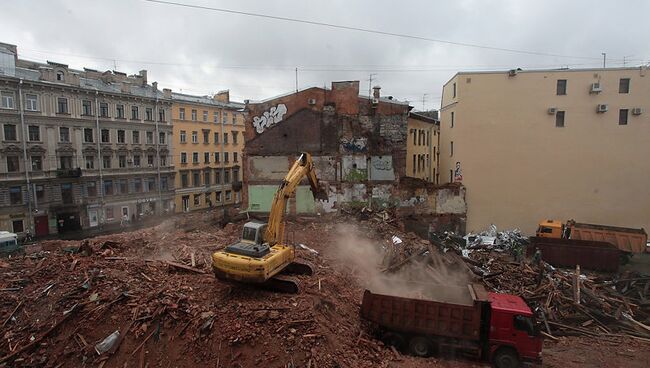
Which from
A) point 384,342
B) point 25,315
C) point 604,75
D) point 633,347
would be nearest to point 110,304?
point 25,315

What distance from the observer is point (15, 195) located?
30.6 metres

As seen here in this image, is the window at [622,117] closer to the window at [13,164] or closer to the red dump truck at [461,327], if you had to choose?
the red dump truck at [461,327]

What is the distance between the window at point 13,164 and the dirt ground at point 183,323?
22045 millimetres

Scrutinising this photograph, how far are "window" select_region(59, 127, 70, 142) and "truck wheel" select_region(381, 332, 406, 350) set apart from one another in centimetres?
3434

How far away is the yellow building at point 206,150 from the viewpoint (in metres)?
42.9

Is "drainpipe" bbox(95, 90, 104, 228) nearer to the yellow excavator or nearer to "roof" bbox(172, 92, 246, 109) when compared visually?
"roof" bbox(172, 92, 246, 109)

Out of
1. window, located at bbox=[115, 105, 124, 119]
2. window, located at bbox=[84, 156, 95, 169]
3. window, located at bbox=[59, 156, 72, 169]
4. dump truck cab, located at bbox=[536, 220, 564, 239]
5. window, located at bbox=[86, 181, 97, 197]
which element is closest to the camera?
dump truck cab, located at bbox=[536, 220, 564, 239]

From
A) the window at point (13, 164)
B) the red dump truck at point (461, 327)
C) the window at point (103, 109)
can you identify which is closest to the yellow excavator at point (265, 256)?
the red dump truck at point (461, 327)

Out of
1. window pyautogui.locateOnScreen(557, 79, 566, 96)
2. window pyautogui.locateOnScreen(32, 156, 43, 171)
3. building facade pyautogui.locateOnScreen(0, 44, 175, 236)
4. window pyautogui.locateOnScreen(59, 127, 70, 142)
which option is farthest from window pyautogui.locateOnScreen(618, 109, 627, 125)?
window pyautogui.locateOnScreen(32, 156, 43, 171)

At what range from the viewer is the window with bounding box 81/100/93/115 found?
34.1m

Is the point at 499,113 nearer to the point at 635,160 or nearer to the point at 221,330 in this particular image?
the point at 635,160

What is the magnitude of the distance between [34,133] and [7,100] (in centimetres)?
310

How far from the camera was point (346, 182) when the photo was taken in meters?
25.0

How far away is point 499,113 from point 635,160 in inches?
395
